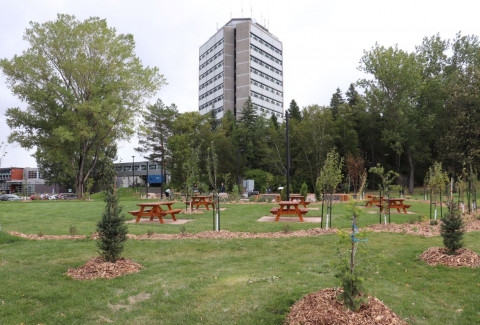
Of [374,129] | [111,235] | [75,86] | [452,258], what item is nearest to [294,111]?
[374,129]

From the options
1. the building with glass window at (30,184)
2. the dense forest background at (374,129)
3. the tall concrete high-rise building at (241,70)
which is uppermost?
the tall concrete high-rise building at (241,70)

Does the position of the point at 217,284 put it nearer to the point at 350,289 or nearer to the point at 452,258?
the point at 350,289

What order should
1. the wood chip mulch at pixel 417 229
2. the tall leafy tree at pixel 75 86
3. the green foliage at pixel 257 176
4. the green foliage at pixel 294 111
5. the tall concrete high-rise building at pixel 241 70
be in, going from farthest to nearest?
the tall concrete high-rise building at pixel 241 70, the green foliage at pixel 294 111, the green foliage at pixel 257 176, the tall leafy tree at pixel 75 86, the wood chip mulch at pixel 417 229

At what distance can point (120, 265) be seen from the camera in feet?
21.4

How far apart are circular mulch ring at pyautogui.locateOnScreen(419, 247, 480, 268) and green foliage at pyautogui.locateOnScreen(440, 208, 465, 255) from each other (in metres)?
0.12

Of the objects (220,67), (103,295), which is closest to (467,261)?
(103,295)

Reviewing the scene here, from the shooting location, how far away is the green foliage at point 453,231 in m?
6.68

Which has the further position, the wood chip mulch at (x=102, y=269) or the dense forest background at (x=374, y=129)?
the dense forest background at (x=374, y=129)

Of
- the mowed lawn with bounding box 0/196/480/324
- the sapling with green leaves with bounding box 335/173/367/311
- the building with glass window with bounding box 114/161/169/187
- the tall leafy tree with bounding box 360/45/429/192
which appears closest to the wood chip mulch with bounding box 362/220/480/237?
the mowed lawn with bounding box 0/196/480/324

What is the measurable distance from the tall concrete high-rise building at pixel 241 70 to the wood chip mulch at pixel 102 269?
65.8 meters

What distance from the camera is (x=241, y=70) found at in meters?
73.4

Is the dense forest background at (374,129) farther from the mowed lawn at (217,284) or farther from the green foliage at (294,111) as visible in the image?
the mowed lawn at (217,284)

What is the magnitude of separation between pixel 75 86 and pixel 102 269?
114 ft

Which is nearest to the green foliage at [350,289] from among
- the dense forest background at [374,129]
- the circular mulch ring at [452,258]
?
the circular mulch ring at [452,258]
